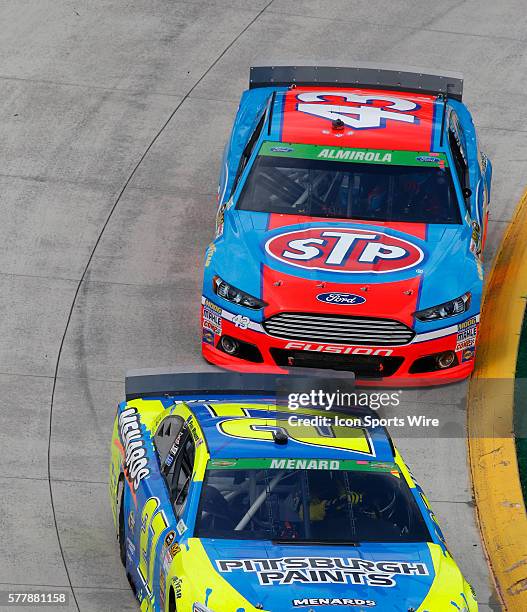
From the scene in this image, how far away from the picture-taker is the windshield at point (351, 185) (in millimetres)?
13938

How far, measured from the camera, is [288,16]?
21.1 meters

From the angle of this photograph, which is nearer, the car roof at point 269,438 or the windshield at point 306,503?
the windshield at point 306,503

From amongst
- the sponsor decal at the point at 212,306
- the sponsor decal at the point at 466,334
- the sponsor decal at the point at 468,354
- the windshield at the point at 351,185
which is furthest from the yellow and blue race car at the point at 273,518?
the windshield at the point at 351,185

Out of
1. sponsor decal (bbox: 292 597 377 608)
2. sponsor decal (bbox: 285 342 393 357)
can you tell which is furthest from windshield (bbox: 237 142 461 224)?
sponsor decal (bbox: 292 597 377 608)

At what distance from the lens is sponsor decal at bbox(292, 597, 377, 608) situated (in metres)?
8.68

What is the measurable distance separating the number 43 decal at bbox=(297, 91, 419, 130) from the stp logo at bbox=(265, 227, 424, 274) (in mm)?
1437

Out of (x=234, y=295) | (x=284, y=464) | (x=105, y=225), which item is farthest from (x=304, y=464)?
(x=105, y=225)

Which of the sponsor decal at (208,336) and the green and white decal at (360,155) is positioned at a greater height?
the green and white decal at (360,155)

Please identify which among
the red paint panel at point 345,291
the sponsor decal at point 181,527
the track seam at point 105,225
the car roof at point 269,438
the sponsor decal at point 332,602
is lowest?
the track seam at point 105,225

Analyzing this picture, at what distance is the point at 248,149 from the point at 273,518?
604 centimetres

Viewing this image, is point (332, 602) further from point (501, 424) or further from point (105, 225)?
point (105, 225)

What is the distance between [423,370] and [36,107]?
7.01 meters

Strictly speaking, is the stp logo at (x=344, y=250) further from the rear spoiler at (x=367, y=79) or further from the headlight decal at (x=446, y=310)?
the rear spoiler at (x=367, y=79)

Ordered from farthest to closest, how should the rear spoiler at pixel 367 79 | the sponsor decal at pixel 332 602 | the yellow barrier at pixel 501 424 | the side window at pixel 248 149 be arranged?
the rear spoiler at pixel 367 79, the side window at pixel 248 149, the yellow barrier at pixel 501 424, the sponsor decal at pixel 332 602
